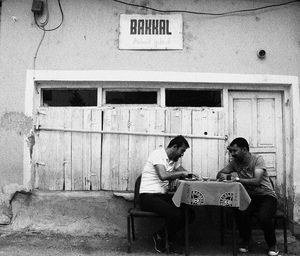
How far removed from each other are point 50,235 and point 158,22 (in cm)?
374

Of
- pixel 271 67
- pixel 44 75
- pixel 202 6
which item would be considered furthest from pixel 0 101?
pixel 271 67

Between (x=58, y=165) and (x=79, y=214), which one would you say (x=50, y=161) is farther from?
(x=79, y=214)

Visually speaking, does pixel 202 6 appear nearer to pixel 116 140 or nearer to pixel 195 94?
pixel 195 94

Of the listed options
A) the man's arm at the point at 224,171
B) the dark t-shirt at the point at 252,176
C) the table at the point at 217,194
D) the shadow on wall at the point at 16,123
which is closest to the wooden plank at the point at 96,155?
the shadow on wall at the point at 16,123

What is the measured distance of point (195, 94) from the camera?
6562 millimetres

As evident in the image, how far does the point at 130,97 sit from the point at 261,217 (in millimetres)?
2741

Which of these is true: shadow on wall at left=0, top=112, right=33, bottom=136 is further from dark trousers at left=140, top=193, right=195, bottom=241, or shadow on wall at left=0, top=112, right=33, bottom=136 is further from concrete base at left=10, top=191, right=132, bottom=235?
dark trousers at left=140, top=193, right=195, bottom=241

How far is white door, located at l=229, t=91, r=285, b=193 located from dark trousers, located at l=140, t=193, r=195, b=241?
1678 millimetres

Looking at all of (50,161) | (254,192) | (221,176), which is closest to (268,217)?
(254,192)

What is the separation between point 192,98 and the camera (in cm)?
655

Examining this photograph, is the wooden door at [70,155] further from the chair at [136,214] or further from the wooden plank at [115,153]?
the chair at [136,214]

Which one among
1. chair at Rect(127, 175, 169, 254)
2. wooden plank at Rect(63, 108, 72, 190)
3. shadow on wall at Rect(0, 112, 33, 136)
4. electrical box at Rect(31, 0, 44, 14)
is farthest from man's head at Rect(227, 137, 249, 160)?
electrical box at Rect(31, 0, 44, 14)

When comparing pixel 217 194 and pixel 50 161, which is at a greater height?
pixel 50 161

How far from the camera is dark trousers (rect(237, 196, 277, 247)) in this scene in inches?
208
